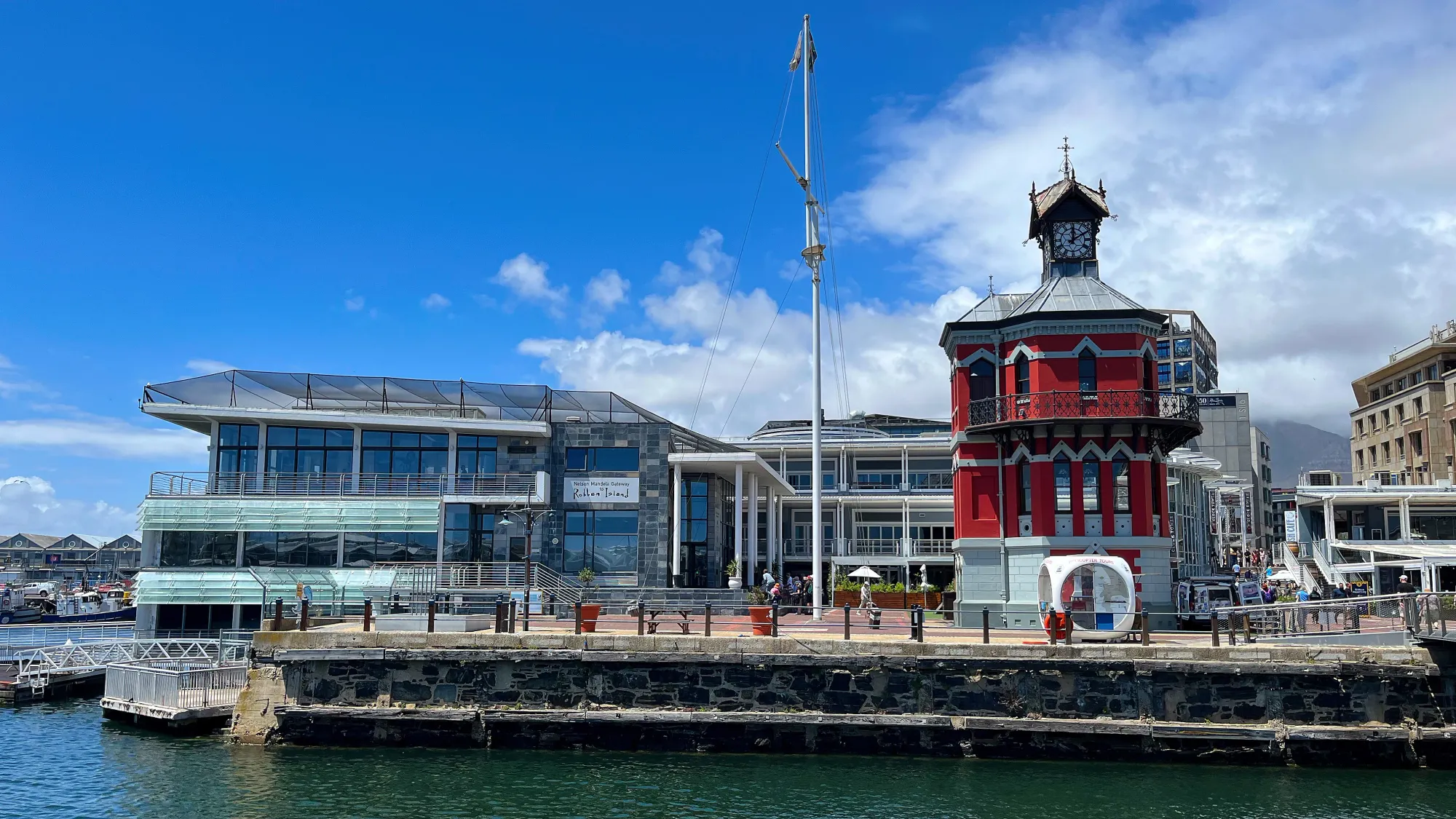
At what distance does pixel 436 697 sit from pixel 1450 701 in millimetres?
22771

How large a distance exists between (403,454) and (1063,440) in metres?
26.7

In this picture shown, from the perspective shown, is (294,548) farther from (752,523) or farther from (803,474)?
(803,474)

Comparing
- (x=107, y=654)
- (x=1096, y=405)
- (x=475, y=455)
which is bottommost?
(x=107, y=654)

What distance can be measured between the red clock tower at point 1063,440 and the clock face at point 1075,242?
1577 mm

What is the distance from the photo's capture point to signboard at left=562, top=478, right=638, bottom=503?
4238cm

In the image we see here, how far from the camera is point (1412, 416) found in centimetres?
6569

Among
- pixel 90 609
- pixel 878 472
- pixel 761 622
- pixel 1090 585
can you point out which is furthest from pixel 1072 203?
pixel 90 609

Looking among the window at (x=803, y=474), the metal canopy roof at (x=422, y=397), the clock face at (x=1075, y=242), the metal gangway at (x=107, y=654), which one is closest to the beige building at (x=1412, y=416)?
the window at (x=803, y=474)

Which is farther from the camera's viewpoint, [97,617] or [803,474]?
[803,474]

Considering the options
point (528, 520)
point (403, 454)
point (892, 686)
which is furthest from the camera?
point (403, 454)

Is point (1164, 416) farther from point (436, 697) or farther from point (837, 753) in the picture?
point (436, 697)

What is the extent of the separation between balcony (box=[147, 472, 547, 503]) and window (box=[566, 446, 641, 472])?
1.57m

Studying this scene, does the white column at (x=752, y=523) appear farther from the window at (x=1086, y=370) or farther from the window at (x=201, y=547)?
the window at (x=201, y=547)

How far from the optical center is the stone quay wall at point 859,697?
22047 mm
